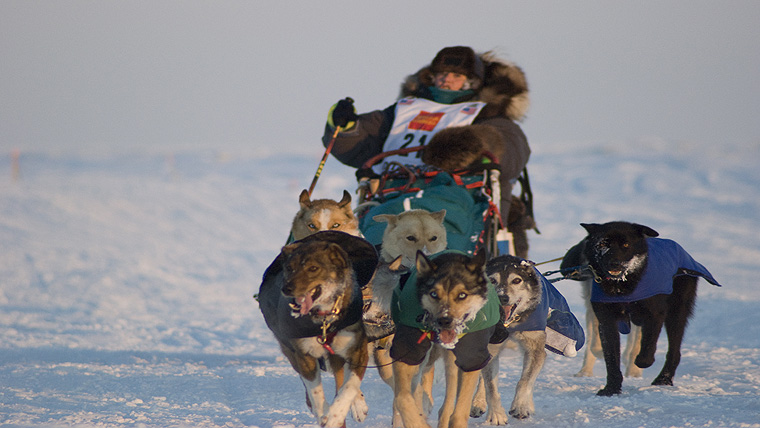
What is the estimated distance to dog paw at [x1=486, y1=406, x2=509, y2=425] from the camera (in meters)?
3.97

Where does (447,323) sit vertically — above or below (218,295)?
above

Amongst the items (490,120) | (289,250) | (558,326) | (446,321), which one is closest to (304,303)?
(289,250)

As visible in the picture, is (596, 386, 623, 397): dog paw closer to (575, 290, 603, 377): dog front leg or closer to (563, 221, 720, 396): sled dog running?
(563, 221, 720, 396): sled dog running

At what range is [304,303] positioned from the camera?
11.3 feet

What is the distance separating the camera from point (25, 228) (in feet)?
44.3

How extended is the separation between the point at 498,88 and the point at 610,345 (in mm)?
2635

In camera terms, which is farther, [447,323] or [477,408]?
[477,408]

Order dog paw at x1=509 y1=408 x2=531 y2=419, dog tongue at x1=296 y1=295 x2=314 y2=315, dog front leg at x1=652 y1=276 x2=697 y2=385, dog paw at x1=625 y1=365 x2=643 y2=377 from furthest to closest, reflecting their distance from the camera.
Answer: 1. dog paw at x1=625 y1=365 x2=643 y2=377
2. dog front leg at x1=652 y1=276 x2=697 y2=385
3. dog paw at x1=509 y1=408 x2=531 y2=419
4. dog tongue at x1=296 y1=295 x2=314 y2=315

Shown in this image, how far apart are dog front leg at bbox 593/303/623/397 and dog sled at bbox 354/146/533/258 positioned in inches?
32.9

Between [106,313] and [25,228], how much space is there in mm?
5780

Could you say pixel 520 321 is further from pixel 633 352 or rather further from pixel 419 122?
pixel 419 122

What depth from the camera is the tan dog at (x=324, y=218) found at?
4629 mm

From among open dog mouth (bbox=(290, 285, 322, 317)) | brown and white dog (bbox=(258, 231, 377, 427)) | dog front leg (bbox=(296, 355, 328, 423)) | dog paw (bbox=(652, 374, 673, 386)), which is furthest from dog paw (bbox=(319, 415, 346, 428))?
dog paw (bbox=(652, 374, 673, 386))

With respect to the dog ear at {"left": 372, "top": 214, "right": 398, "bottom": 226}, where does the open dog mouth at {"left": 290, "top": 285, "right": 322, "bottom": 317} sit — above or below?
below
